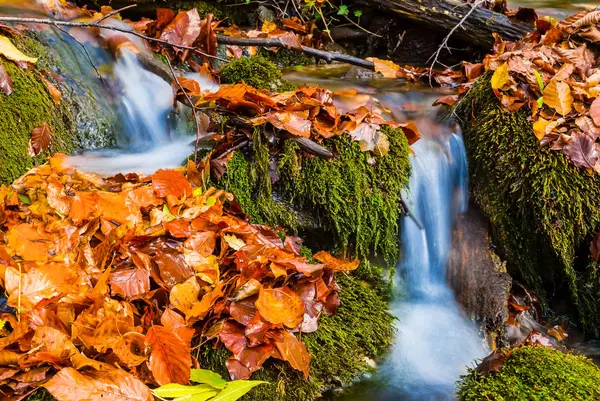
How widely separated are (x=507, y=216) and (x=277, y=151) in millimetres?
1704

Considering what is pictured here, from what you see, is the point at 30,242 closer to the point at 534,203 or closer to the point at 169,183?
the point at 169,183

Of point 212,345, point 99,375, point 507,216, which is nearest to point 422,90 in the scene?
point 507,216

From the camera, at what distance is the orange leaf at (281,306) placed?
195 centimetres

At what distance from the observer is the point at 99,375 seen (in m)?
1.56

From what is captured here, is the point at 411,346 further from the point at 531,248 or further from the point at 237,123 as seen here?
the point at 237,123

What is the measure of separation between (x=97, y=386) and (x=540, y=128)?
9.42 ft

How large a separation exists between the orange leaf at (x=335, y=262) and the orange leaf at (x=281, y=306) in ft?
1.99

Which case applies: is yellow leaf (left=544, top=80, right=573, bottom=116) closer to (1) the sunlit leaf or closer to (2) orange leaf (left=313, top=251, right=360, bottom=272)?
(2) orange leaf (left=313, top=251, right=360, bottom=272)

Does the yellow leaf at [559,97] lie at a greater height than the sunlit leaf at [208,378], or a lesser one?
greater

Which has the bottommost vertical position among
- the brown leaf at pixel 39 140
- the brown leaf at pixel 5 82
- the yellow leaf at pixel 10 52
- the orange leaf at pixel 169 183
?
the orange leaf at pixel 169 183

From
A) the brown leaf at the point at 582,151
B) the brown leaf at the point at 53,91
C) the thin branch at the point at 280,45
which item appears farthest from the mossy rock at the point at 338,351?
the thin branch at the point at 280,45

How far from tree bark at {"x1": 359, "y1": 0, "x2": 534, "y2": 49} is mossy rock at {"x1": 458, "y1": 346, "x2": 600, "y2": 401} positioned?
3832 millimetres

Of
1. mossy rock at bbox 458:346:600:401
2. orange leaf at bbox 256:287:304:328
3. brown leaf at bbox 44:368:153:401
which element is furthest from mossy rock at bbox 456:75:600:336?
brown leaf at bbox 44:368:153:401

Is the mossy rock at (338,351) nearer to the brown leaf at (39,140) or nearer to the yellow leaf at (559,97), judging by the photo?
the yellow leaf at (559,97)
